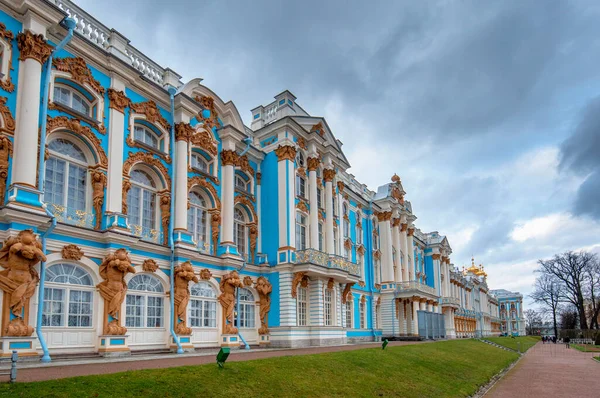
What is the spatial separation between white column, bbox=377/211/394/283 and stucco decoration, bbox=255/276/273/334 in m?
16.8

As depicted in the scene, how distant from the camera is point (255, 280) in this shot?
77.7ft

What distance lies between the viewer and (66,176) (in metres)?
16.0

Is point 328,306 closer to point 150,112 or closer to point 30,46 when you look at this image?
point 150,112

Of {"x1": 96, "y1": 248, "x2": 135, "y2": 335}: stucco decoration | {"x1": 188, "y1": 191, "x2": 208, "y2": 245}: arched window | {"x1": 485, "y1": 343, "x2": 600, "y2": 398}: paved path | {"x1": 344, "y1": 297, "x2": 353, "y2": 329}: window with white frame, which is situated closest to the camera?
{"x1": 485, "y1": 343, "x2": 600, "y2": 398}: paved path

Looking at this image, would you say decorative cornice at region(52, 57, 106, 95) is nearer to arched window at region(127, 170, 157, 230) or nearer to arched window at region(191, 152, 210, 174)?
arched window at region(127, 170, 157, 230)

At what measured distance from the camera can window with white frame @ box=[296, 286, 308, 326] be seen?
24130 mm

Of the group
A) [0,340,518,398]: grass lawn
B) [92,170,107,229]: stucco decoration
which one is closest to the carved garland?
[92,170,107,229]: stucco decoration

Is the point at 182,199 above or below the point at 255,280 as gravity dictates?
above

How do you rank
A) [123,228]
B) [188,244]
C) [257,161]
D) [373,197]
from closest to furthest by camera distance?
[123,228], [188,244], [257,161], [373,197]

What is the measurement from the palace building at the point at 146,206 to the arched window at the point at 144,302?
0.19ft

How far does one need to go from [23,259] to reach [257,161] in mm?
14464

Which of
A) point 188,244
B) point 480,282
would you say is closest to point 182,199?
point 188,244

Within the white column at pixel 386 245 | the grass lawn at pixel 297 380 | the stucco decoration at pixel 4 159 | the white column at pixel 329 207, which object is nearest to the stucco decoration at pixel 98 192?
the stucco decoration at pixel 4 159

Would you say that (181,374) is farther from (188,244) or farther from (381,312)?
(381,312)
